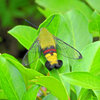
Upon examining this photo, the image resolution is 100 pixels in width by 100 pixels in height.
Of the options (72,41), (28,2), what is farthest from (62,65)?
(28,2)

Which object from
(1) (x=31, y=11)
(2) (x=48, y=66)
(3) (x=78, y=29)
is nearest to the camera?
(2) (x=48, y=66)

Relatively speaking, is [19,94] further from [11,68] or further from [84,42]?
[84,42]

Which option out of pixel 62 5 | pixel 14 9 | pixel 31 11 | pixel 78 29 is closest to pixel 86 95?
pixel 78 29

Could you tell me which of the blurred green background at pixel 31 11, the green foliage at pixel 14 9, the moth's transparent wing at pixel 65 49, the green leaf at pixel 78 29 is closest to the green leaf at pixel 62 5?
the blurred green background at pixel 31 11

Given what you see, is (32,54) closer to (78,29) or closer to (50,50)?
(50,50)

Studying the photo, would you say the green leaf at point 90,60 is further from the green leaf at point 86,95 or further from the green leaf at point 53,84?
the green leaf at point 53,84

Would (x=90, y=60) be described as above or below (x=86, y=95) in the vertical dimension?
above

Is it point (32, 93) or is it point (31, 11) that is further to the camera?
point (31, 11)
